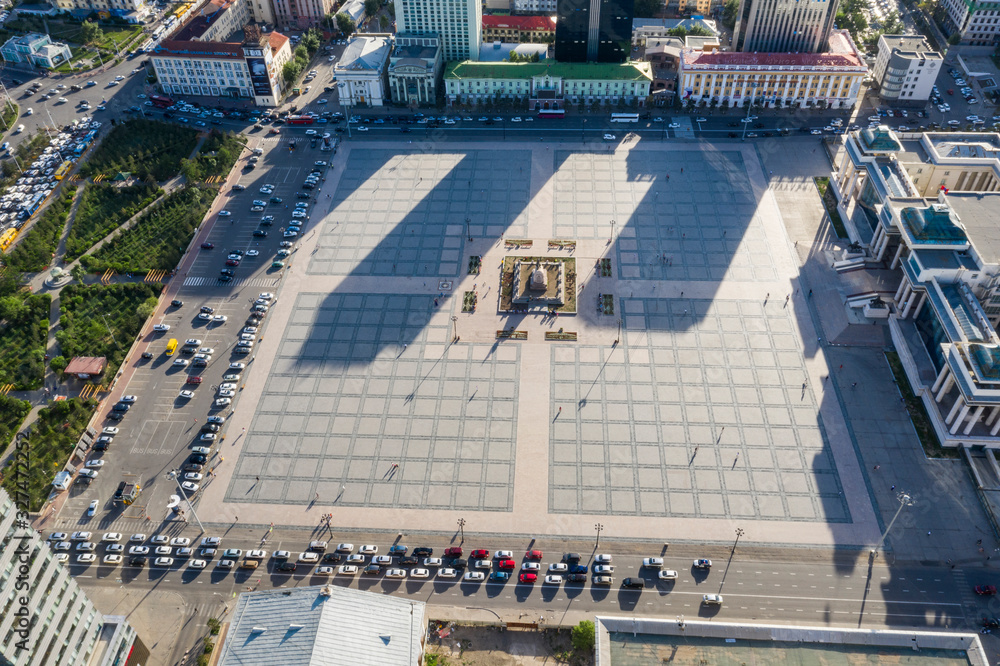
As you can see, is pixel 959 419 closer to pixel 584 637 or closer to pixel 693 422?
pixel 693 422

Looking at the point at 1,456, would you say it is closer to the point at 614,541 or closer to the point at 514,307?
the point at 514,307

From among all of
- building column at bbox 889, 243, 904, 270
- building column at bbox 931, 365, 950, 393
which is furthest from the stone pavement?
building column at bbox 889, 243, 904, 270

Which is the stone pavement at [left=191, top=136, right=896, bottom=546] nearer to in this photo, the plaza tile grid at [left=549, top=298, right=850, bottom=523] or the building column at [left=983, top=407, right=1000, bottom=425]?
the plaza tile grid at [left=549, top=298, right=850, bottom=523]

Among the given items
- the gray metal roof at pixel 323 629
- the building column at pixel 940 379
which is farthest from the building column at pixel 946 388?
the gray metal roof at pixel 323 629

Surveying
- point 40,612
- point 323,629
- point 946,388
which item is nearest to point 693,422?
point 946,388

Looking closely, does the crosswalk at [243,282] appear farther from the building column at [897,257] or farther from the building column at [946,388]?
the building column at [946,388]

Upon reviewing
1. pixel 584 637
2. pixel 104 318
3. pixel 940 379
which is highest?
pixel 940 379
